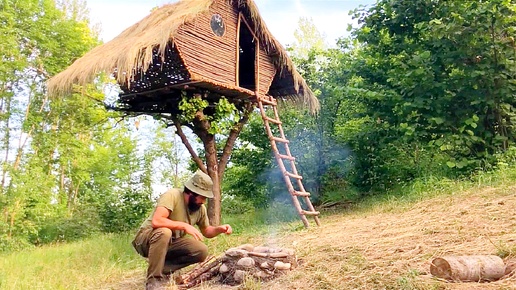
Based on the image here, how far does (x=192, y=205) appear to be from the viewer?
4.32 metres

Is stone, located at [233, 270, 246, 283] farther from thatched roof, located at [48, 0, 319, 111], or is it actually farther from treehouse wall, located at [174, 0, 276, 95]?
treehouse wall, located at [174, 0, 276, 95]

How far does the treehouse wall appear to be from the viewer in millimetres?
7285

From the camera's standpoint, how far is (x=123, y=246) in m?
7.72

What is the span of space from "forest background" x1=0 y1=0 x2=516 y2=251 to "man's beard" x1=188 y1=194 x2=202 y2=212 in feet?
18.6

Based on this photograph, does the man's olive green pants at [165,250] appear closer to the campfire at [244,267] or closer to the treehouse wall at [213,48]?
the campfire at [244,267]

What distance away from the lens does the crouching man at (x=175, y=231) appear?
13.2 ft

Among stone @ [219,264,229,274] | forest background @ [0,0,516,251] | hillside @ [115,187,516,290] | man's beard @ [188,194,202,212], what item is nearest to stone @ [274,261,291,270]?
hillside @ [115,187,516,290]

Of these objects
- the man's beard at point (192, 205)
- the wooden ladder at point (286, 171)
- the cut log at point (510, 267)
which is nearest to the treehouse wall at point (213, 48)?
the wooden ladder at point (286, 171)

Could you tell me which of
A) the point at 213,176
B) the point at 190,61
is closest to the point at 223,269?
the point at 190,61

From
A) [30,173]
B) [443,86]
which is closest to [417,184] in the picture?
[443,86]

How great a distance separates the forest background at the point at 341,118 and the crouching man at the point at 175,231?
5.67m

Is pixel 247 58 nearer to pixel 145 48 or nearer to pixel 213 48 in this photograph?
pixel 213 48

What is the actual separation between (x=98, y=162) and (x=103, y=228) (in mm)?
9029

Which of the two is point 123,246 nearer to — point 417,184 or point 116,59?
point 116,59
